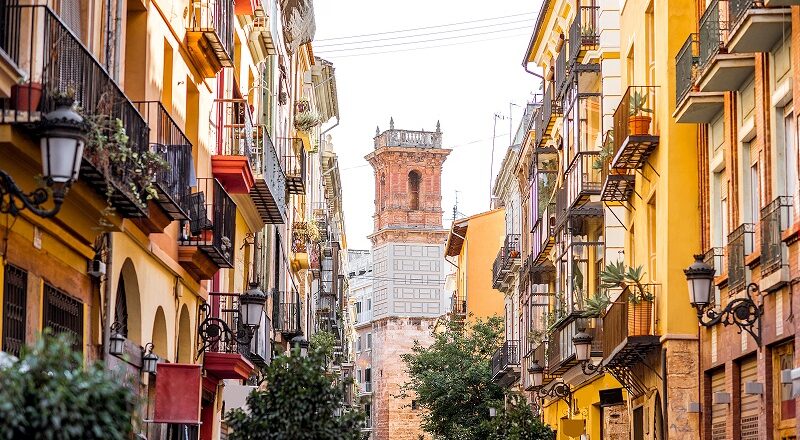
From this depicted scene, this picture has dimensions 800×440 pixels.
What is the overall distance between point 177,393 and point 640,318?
26.7ft

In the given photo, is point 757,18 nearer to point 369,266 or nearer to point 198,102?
point 198,102

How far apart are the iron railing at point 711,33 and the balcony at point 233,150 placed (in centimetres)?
692

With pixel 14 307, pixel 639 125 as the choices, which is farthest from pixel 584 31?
pixel 14 307

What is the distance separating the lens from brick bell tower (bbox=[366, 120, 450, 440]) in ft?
319

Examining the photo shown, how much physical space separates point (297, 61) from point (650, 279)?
897 inches

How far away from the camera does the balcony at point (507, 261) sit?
161ft

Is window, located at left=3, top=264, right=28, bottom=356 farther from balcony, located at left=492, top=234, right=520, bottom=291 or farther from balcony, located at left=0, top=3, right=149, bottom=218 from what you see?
balcony, located at left=492, top=234, right=520, bottom=291

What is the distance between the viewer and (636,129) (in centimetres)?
2384

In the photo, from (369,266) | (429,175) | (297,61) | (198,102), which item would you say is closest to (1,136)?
(198,102)

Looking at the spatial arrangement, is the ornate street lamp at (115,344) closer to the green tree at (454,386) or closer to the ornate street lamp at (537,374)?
the ornate street lamp at (537,374)

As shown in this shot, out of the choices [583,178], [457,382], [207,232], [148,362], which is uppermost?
[583,178]

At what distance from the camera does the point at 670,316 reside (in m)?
22.8

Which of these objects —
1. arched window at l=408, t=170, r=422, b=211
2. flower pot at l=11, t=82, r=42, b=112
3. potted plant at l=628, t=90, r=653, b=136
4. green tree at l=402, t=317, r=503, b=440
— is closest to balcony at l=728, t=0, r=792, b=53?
potted plant at l=628, t=90, r=653, b=136

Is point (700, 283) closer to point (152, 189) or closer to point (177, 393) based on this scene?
point (177, 393)
